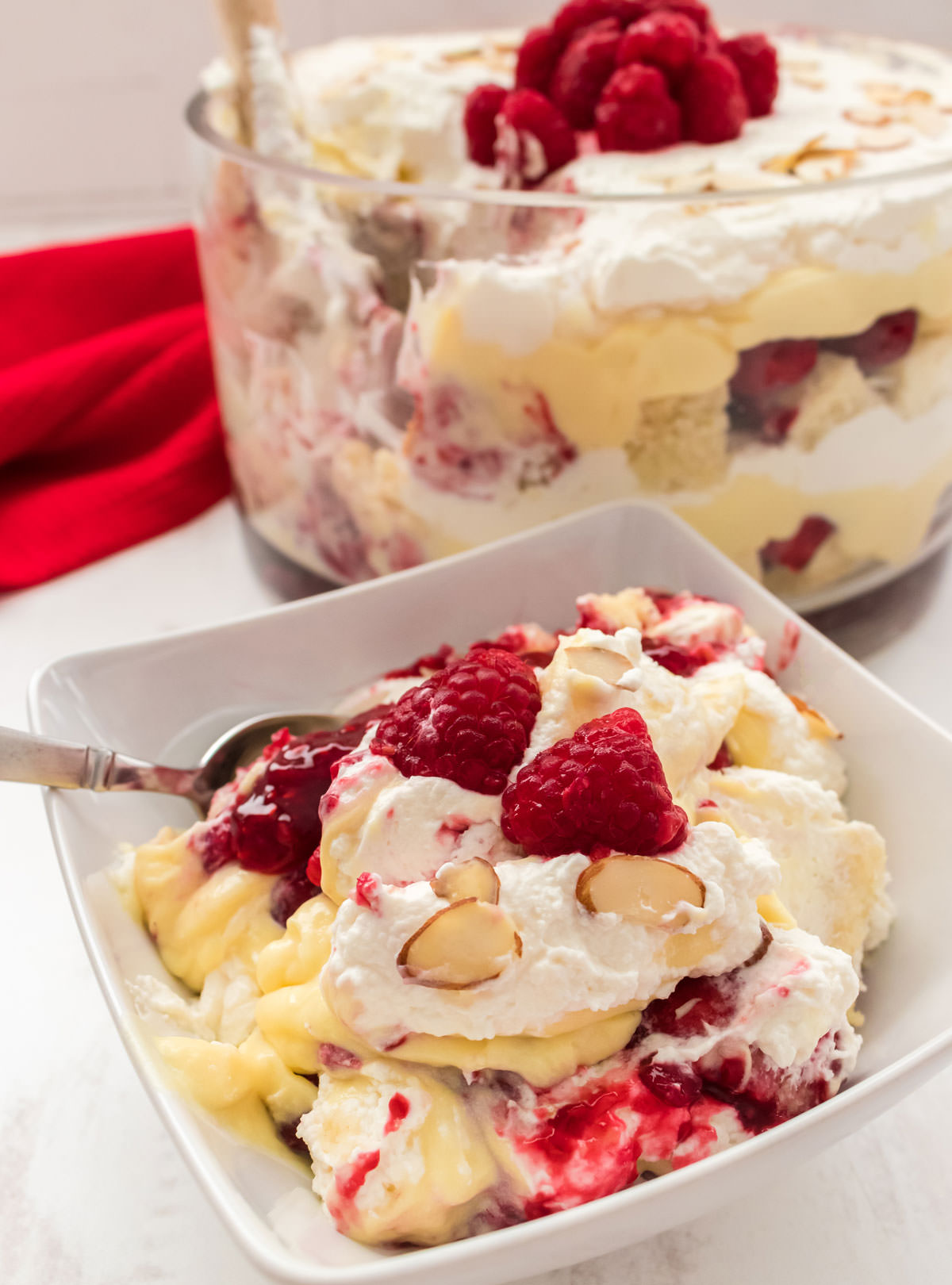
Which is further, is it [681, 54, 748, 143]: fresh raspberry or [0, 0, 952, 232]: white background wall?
[0, 0, 952, 232]: white background wall

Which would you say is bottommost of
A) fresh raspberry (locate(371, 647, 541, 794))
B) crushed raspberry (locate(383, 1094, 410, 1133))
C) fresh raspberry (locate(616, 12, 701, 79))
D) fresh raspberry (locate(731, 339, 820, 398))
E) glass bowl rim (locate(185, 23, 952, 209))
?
crushed raspberry (locate(383, 1094, 410, 1133))

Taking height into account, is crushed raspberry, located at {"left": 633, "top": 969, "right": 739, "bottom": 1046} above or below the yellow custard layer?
below

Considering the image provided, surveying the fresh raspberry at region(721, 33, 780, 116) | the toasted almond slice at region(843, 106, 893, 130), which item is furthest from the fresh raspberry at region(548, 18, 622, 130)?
the toasted almond slice at region(843, 106, 893, 130)

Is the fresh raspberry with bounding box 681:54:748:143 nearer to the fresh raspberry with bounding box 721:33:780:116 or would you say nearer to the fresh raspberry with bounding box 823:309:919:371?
the fresh raspberry with bounding box 721:33:780:116

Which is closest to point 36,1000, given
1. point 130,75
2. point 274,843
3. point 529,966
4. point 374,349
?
point 274,843

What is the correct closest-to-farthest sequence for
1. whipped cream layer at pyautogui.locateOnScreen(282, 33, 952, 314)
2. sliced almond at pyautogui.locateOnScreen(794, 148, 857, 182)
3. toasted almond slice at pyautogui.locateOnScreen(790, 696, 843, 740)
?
toasted almond slice at pyautogui.locateOnScreen(790, 696, 843, 740) < whipped cream layer at pyautogui.locateOnScreen(282, 33, 952, 314) < sliced almond at pyautogui.locateOnScreen(794, 148, 857, 182)

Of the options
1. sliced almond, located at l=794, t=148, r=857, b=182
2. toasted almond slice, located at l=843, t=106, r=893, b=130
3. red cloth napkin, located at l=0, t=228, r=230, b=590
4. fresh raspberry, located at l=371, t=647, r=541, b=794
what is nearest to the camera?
fresh raspberry, located at l=371, t=647, r=541, b=794
